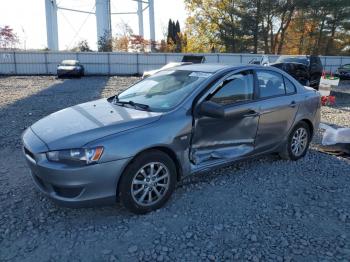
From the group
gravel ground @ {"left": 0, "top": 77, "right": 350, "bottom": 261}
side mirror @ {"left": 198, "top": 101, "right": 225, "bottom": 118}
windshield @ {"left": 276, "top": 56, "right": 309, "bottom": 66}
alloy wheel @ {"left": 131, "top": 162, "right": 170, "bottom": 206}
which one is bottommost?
gravel ground @ {"left": 0, "top": 77, "right": 350, "bottom": 261}

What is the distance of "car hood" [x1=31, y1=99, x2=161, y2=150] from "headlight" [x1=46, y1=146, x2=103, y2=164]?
56mm

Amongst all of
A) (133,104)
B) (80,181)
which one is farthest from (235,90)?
(80,181)

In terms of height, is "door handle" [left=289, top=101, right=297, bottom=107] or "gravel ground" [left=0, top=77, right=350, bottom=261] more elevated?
"door handle" [left=289, top=101, right=297, bottom=107]

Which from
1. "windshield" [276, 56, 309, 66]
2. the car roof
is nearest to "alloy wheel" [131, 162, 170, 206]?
the car roof

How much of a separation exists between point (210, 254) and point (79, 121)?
1.90 meters

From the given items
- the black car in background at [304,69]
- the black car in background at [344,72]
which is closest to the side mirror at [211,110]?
the black car in background at [304,69]

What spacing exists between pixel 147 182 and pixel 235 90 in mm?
1671

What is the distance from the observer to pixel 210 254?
290cm

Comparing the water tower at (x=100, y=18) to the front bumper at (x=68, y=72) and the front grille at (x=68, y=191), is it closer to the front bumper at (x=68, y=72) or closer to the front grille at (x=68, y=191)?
the front bumper at (x=68, y=72)

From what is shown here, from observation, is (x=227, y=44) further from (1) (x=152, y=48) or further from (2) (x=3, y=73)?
(2) (x=3, y=73)

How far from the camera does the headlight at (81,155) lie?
3080 mm

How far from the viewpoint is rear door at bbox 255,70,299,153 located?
14.8ft

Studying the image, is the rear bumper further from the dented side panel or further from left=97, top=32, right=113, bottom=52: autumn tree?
left=97, top=32, right=113, bottom=52: autumn tree

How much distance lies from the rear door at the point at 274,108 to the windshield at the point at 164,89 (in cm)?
93
